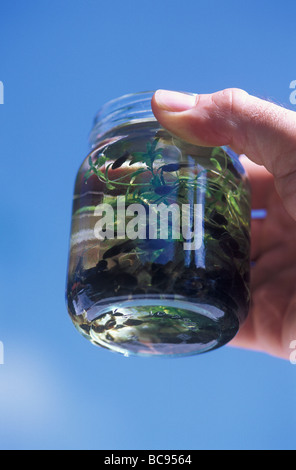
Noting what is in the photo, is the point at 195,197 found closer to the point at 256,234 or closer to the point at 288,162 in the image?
the point at 288,162

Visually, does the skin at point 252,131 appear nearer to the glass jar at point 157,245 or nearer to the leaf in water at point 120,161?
the glass jar at point 157,245

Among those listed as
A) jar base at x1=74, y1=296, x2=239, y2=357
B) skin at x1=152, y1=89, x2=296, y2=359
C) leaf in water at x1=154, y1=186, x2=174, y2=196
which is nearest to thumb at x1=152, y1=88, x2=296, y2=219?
skin at x1=152, y1=89, x2=296, y2=359

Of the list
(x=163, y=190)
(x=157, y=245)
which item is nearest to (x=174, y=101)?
(x=163, y=190)

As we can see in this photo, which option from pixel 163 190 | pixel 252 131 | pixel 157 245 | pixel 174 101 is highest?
pixel 174 101

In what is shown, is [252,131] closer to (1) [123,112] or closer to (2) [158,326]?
(1) [123,112]

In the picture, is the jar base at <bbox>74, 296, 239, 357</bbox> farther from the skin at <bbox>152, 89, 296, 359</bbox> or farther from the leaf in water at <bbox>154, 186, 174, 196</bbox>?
the skin at <bbox>152, 89, 296, 359</bbox>

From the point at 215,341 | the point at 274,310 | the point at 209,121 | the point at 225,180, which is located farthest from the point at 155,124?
the point at 274,310
